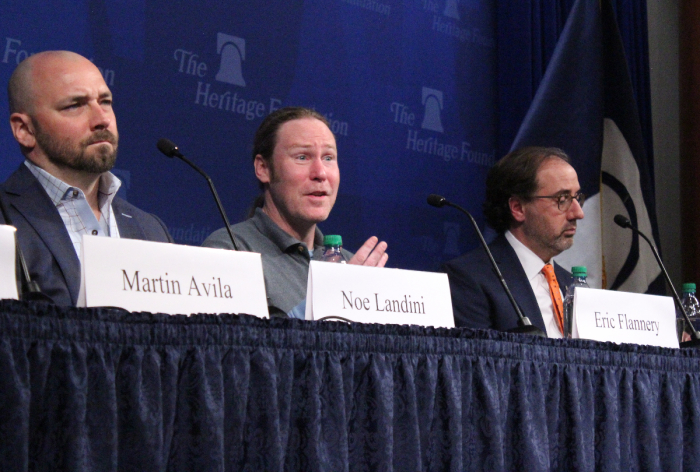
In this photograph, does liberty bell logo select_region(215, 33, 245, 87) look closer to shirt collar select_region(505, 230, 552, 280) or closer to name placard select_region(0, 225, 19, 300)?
shirt collar select_region(505, 230, 552, 280)

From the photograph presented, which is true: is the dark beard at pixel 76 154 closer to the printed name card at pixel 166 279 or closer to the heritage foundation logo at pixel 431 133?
the printed name card at pixel 166 279

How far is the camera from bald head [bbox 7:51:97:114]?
1.92 m

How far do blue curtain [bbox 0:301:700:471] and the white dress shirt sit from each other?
92cm

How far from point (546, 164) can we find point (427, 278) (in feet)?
4.99

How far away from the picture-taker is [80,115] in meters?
1.91

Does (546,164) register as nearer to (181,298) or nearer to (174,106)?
(174,106)

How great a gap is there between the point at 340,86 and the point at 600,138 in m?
1.24

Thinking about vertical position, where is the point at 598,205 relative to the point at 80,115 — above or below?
above

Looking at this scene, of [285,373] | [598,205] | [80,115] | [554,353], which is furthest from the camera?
[598,205]

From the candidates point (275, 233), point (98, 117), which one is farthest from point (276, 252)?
point (98, 117)

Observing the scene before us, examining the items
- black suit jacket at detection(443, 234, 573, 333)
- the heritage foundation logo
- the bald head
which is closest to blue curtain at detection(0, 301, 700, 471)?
black suit jacket at detection(443, 234, 573, 333)

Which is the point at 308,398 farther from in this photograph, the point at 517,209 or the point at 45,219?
the point at 517,209

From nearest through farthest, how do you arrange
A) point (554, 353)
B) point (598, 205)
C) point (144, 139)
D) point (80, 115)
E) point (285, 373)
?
point (285, 373) < point (554, 353) < point (80, 115) < point (144, 139) < point (598, 205)

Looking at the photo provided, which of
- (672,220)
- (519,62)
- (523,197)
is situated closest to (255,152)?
(523,197)
